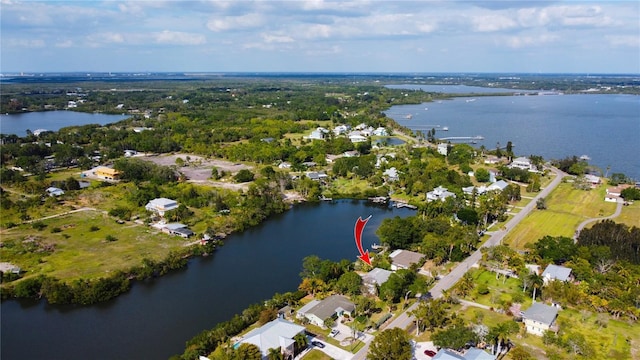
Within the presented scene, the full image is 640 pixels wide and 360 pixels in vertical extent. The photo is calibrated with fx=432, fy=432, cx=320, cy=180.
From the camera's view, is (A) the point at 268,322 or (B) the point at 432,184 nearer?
(A) the point at 268,322

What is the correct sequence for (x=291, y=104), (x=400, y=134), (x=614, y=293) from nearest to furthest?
(x=614, y=293), (x=400, y=134), (x=291, y=104)

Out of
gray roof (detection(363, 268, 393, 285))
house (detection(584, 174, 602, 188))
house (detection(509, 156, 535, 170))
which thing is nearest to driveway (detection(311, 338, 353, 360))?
gray roof (detection(363, 268, 393, 285))

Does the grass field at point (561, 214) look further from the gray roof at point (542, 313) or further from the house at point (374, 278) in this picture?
the house at point (374, 278)

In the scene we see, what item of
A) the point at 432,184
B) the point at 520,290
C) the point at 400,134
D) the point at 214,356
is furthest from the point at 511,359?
the point at 400,134

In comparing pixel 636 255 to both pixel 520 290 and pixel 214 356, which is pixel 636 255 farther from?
pixel 214 356

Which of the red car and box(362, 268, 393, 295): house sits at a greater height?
box(362, 268, 393, 295): house

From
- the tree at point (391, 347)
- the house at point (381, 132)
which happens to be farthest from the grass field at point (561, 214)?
the house at point (381, 132)

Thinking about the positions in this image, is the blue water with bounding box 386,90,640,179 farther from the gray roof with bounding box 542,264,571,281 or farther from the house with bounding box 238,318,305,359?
the house with bounding box 238,318,305,359
